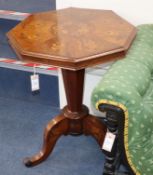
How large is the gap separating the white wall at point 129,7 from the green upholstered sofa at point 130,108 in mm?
396

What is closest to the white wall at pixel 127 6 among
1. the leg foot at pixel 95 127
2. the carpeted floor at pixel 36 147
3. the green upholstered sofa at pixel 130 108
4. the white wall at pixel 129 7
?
the white wall at pixel 129 7

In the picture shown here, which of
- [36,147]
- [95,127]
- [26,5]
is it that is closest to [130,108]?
[95,127]

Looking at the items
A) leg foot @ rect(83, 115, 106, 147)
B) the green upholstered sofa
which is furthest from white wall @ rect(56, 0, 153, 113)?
leg foot @ rect(83, 115, 106, 147)

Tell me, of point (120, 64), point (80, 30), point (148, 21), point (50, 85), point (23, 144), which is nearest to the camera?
point (120, 64)

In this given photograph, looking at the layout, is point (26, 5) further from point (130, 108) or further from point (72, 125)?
point (130, 108)

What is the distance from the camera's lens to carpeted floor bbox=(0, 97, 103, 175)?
5.03ft

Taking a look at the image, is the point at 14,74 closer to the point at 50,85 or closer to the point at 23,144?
the point at 50,85

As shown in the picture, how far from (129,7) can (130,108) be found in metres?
0.71

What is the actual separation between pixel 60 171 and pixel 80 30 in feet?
2.32

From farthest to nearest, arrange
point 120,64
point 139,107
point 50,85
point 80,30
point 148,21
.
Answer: point 50,85 < point 148,21 < point 80,30 < point 120,64 < point 139,107

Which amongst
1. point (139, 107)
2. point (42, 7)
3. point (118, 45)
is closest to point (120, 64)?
point (118, 45)

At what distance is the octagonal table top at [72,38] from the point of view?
109 centimetres

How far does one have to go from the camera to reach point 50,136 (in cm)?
149

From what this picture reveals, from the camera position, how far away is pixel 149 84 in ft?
3.84
